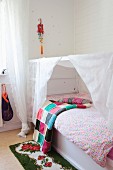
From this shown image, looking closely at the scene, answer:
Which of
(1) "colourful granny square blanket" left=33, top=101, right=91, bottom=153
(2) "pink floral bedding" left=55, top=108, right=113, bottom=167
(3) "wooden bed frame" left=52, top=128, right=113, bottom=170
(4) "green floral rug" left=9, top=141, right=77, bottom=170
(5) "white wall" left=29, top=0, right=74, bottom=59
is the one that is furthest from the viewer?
(5) "white wall" left=29, top=0, right=74, bottom=59

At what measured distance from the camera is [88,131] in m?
1.91

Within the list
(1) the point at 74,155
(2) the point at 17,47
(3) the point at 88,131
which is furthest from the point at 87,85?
(2) the point at 17,47

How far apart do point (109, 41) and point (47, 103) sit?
145 centimetres

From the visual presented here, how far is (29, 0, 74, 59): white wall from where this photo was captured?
3464 mm

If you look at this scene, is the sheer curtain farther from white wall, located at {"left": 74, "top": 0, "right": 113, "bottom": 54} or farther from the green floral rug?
white wall, located at {"left": 74, "top": 0, "right": 113, "bottom": 54}

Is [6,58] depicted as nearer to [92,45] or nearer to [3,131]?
[3,131]

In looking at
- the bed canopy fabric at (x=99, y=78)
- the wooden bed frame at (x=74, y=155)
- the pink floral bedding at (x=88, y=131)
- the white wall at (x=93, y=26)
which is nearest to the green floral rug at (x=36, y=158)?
the wooden bed frame at (x=74, y=155)

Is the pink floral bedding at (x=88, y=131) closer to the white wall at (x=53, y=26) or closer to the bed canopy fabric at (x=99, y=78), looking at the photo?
the bed canopy fabric at (x=99, y=78)

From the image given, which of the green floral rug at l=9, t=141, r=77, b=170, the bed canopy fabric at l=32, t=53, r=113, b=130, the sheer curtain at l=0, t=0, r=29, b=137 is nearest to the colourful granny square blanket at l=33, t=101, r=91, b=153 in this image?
the green floral rug at l=9, t=141, r=77, b=170

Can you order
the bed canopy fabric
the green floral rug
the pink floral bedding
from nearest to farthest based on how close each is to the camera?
the bed canopy fabric
the pink floral bedding
the green floral rug

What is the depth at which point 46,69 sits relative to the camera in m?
2.62

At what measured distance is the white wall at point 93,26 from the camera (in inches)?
122

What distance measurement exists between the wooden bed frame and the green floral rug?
6 centimetres

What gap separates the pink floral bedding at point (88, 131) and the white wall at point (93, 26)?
1366 mm
